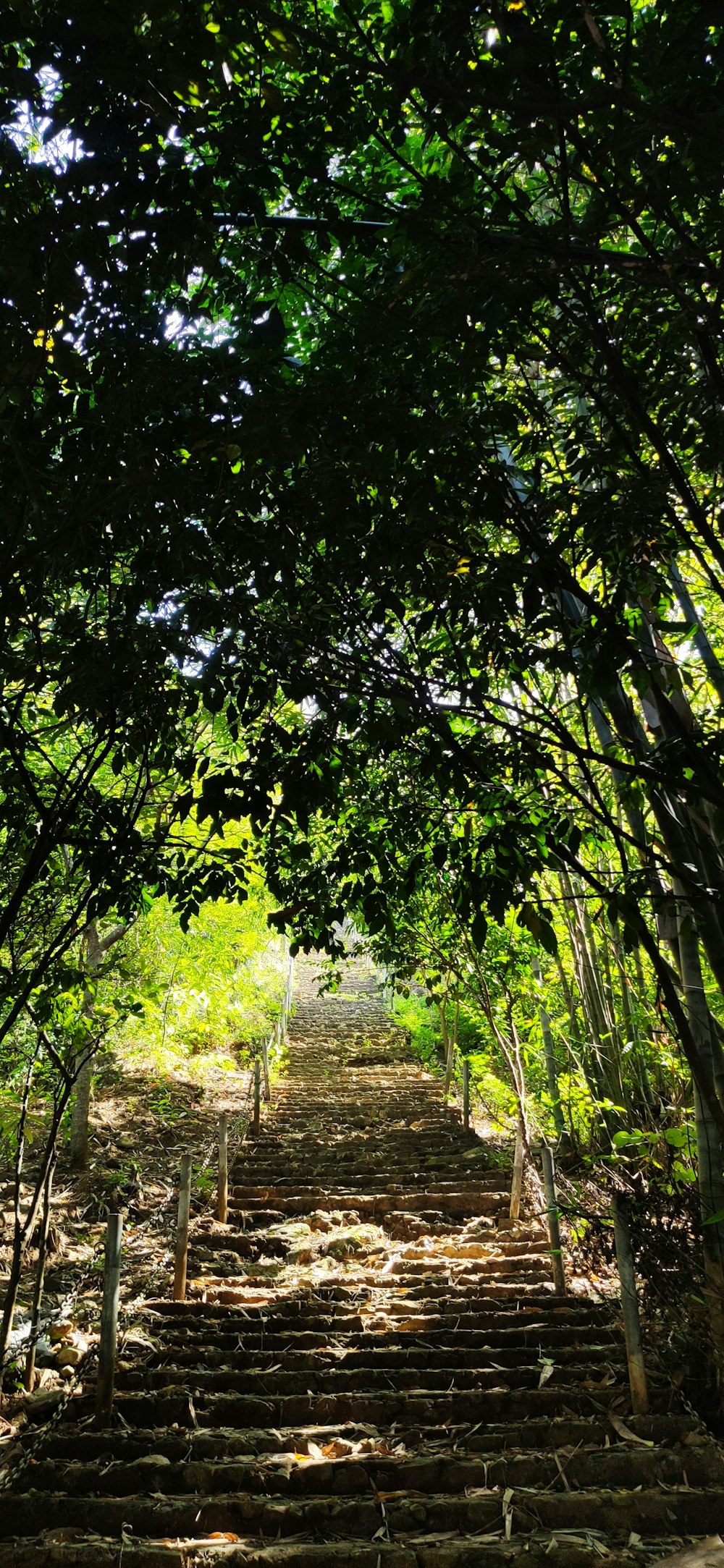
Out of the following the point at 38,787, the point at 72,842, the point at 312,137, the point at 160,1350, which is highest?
the point at 312,137

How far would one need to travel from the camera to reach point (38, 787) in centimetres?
430

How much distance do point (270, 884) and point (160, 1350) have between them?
3269 mm

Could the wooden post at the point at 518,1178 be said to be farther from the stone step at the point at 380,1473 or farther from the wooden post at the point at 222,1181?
the stone step at the point at 380,1473

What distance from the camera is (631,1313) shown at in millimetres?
4359

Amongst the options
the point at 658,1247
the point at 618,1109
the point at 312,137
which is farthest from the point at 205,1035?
the point at 312,137

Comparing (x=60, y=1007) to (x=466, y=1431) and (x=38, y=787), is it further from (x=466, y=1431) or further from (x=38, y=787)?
(x=466, y=1431)

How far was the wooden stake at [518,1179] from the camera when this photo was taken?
7574mm

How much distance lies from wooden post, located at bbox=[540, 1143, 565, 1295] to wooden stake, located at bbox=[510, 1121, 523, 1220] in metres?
1.41

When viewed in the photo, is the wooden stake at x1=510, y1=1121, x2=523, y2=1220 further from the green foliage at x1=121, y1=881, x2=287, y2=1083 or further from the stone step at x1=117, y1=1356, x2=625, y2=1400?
the green foliage at x1=121, y1=881, x2=287, y2=1083

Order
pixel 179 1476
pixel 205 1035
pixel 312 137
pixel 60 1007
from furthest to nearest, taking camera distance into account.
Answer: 1. pixel 205 1035
2. pixel 60 1007
3. pixel 179 1476
4. pixel 312 137

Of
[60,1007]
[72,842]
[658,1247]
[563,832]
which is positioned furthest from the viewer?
[60,1007]

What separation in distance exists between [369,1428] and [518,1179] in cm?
337

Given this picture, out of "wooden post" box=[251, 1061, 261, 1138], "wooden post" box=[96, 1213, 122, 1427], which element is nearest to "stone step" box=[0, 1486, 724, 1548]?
"wooden post" box=[96, 1213, 122, 1427]

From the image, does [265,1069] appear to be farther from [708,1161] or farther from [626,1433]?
[708,1161]
